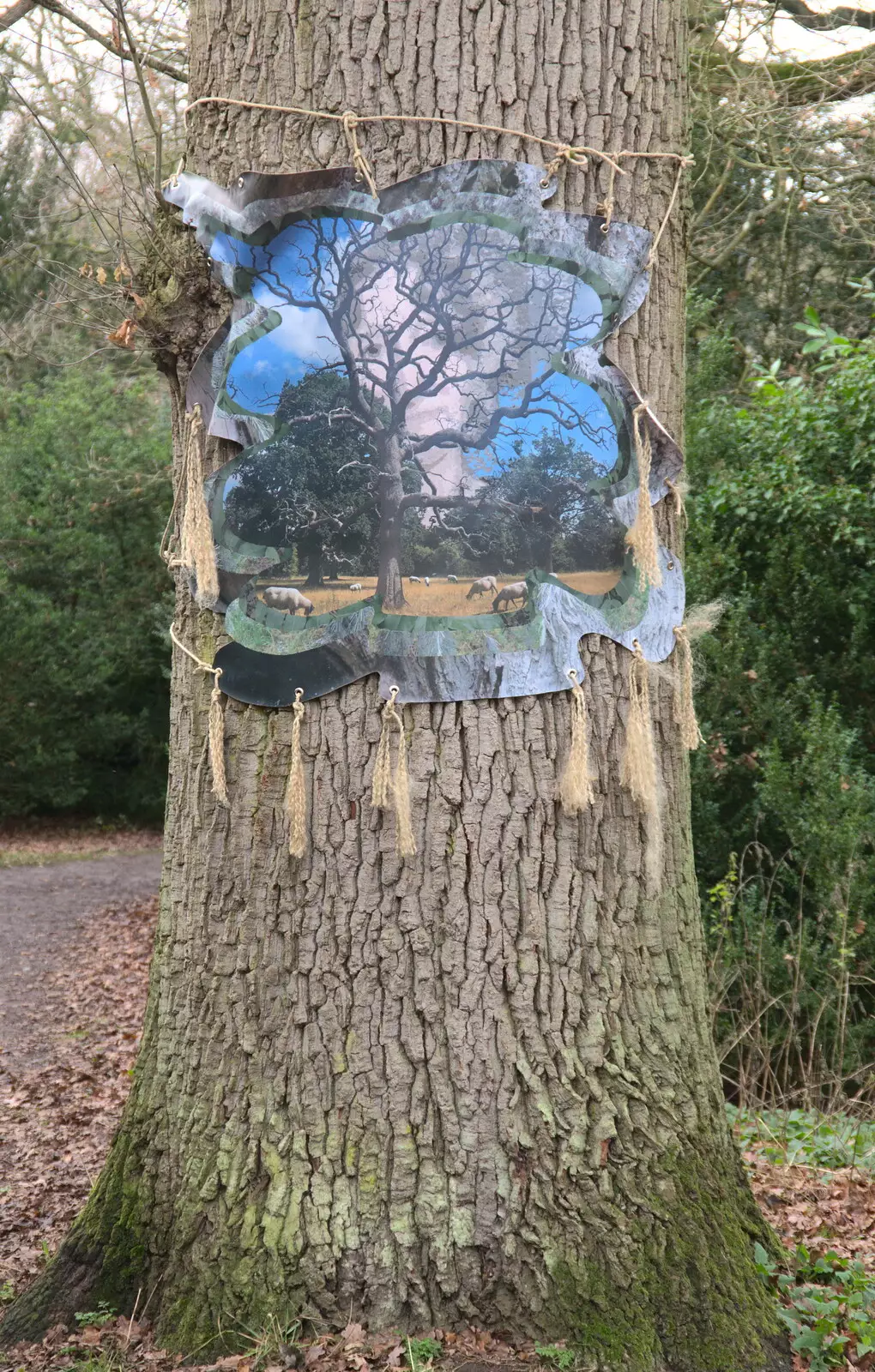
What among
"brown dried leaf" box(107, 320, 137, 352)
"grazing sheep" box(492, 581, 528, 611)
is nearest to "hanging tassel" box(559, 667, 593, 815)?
"grazing sheep" box(492, 581, 528, 611)

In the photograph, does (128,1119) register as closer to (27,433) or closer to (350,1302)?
(350,1302)

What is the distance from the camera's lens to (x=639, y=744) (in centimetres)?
243

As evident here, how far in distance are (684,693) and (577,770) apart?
40cm

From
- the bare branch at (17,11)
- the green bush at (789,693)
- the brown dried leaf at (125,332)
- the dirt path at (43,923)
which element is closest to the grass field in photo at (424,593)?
the brown dried leaf at (125,332)

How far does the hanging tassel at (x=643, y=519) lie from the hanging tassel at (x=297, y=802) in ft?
2.73

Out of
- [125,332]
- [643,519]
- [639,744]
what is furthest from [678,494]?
[125,332]

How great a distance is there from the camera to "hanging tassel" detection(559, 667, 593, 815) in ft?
7.68

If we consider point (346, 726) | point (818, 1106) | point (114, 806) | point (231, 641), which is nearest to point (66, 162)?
point (231, 641)

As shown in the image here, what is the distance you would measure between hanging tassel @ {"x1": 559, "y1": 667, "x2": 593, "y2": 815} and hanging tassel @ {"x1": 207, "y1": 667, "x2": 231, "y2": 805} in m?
0.73

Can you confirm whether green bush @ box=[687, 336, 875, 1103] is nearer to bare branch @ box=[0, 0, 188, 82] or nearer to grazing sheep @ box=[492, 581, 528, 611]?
grazing sheep @ box=[492, 581, 528, 611]

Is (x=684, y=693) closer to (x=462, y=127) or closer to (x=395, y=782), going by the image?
(x=395, y=782)

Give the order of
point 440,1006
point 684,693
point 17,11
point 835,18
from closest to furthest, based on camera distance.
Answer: point 440,1006
point 684,693
point 17,11
point 835,18

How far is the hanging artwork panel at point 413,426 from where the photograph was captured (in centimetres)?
238

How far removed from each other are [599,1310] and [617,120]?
2.51 meters
